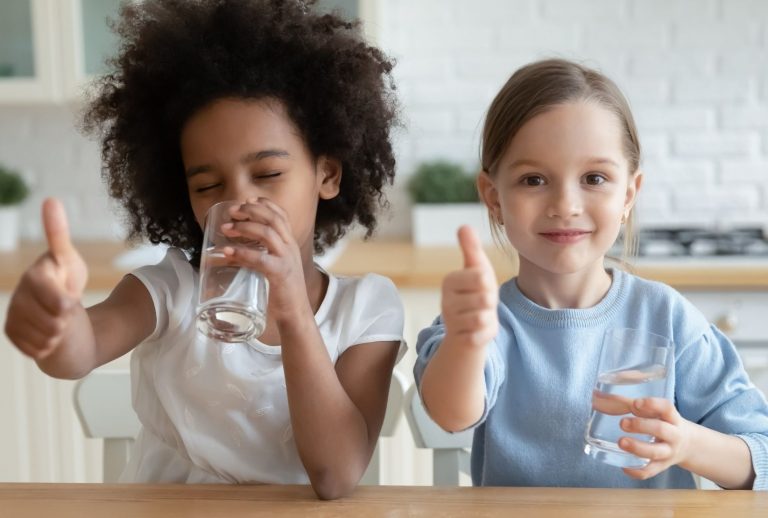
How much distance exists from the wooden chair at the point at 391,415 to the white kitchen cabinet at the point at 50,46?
1580mm

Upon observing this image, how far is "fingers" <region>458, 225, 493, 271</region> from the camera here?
876 millimetres

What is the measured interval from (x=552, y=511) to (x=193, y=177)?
0.59 meters

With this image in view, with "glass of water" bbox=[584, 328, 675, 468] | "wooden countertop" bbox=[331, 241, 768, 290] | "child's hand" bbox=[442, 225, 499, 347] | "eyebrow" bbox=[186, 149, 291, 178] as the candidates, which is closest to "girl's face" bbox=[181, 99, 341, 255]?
"eyebrow" bbox=[186, 149, 291, 178]

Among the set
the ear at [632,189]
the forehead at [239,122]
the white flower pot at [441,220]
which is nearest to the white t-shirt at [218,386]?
the forehead at [239,122]

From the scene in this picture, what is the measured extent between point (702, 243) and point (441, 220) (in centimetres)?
73

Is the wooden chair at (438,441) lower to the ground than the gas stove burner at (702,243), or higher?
lower

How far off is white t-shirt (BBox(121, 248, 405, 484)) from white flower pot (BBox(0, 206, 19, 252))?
1.66 metres

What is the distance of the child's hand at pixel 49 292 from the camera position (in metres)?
0.84

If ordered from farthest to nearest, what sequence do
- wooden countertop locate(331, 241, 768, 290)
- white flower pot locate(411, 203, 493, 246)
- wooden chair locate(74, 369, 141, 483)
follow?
1. white flower pot locate(411, 203, 493, 246)
2. wooden countertop locate(331, 241, 768, 290)
3. wooden chair locate(74, 369, 141, 483)

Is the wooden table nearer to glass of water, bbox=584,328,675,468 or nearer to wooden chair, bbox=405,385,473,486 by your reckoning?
glass of water, bbox=584,328,675,468

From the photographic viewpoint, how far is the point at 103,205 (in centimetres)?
296

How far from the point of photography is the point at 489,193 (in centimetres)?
125

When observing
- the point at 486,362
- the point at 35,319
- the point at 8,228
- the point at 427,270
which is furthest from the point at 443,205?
the point at 35,319

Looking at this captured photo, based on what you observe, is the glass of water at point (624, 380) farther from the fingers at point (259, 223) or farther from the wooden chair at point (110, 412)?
the wooden chair at point (110, 412)
